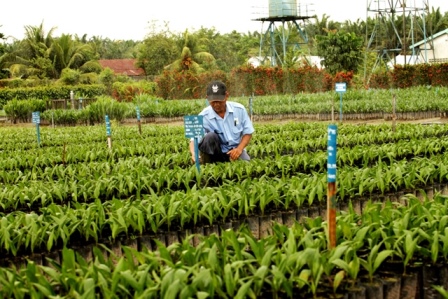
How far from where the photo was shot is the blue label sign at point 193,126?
673cm

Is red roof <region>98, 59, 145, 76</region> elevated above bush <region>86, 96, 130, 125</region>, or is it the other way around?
red roof <region>98, 59, 145, 76</region>

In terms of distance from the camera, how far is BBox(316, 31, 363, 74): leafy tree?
127 ft

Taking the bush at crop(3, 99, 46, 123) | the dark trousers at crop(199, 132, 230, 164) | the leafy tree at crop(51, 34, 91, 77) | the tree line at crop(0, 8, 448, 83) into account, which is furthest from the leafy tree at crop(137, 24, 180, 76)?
the dark trousers at crop(199, 132, 230, 164)

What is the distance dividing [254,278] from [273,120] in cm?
1961

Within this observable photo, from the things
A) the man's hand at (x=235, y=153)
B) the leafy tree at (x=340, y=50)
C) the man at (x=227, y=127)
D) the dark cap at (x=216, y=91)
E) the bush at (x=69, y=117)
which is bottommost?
the bush at (x=69, y=117)

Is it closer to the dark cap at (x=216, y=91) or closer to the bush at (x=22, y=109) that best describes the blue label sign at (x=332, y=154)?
the dark cap at (x=216, y=91)

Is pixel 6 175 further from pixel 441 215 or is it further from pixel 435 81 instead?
pixel 435 81

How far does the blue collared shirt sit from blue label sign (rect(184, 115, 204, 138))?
1.88 ft

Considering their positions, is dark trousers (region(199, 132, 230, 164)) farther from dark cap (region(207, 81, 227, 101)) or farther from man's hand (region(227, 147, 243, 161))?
dark cap (region(207, 81, 227, 101))

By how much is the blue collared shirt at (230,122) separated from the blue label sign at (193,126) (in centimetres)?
57

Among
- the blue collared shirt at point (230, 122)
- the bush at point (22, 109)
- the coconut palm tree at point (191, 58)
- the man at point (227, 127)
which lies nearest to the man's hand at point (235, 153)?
the man at point (227, 127)

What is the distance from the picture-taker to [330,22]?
209ft

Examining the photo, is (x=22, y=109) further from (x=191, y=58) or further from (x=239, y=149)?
(x=239, y=149)

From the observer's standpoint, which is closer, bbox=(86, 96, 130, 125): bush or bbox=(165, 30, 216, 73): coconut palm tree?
bbox=(86, 96, 130, 125): bush
